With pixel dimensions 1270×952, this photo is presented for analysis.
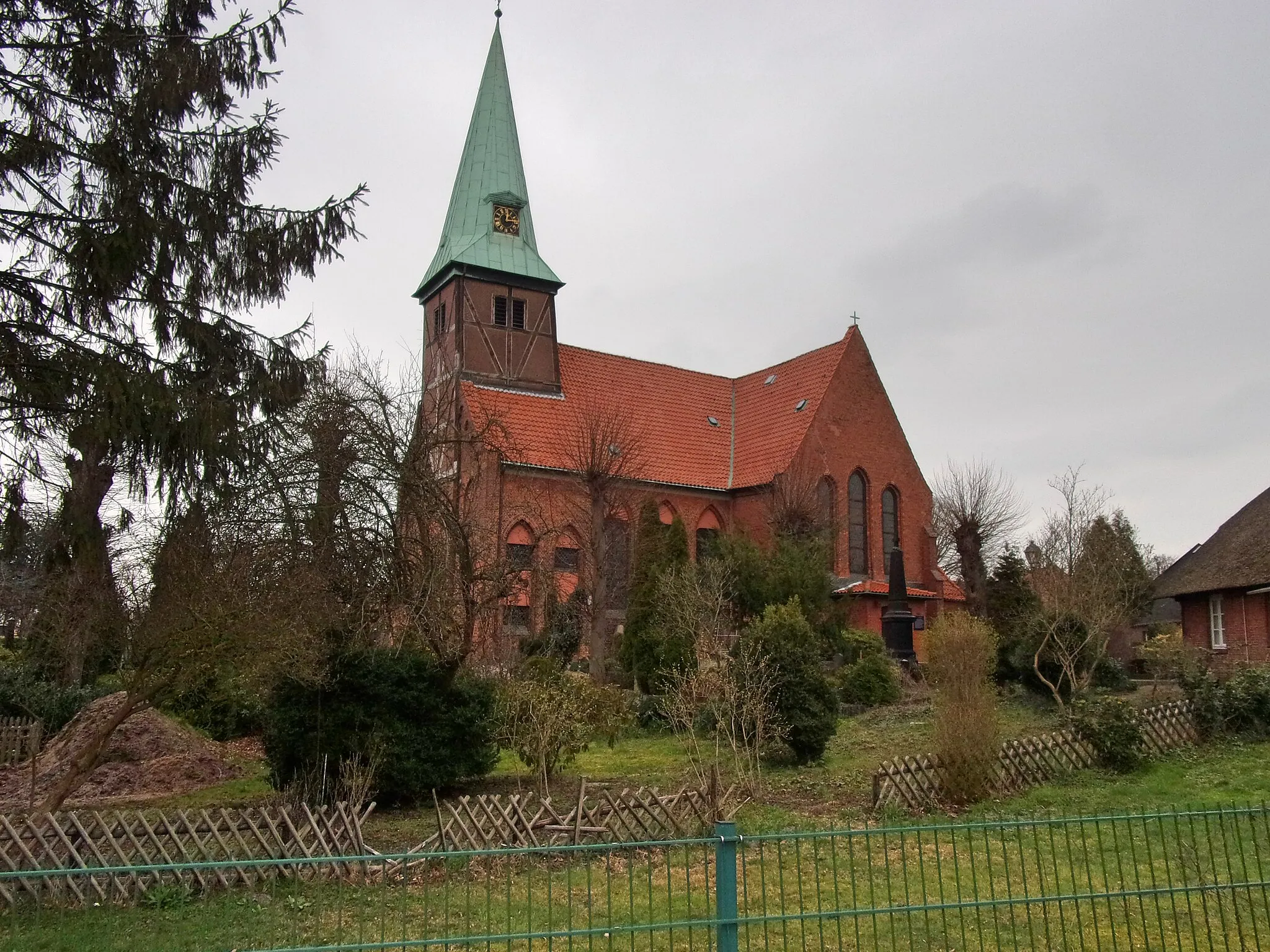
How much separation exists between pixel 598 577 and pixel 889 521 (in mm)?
14006

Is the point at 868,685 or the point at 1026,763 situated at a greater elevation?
the point at 868,685

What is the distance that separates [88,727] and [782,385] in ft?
90.0

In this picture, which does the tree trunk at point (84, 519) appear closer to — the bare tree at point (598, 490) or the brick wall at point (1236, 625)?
the bare tree at point (598, 490)

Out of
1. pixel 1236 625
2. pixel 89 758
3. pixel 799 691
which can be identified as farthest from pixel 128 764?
pixel 1236 625

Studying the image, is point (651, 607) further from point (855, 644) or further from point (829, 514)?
point (829, 514)

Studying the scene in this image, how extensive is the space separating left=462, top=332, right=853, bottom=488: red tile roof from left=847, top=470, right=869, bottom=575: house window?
3200 millimetres

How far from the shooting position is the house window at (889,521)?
3831 cm

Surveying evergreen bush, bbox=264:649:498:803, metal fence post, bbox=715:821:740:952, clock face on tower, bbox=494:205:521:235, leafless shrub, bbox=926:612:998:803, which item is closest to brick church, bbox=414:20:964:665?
clock face on tower, bbox=494:205:521:235

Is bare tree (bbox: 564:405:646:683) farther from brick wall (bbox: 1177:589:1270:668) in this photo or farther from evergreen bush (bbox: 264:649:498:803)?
brick wall (bbox: 1177:589:1270:668)

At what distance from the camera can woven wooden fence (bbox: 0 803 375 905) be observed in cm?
855

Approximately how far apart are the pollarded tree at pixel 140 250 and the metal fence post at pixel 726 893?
6.49m

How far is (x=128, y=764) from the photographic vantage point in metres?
17.7

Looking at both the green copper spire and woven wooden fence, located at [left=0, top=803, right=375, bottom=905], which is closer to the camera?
woven wooden fence, located at [left=0, top=803, right=375, bottom=905]

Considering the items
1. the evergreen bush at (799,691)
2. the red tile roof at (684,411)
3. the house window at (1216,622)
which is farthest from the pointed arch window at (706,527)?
the evergreen bush at (799,691)
